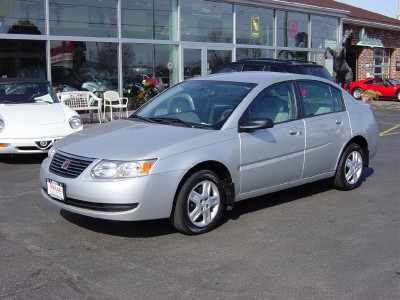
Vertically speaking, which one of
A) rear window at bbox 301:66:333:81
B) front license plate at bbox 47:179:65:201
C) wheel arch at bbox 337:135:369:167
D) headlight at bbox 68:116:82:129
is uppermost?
rear window at bbox 301:66:333:81

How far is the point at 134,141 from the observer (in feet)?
17.0

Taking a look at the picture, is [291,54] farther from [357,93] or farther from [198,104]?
[198,104]

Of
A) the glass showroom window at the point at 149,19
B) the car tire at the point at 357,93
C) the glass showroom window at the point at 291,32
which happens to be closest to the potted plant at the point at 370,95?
the car tire at the point at 357,93

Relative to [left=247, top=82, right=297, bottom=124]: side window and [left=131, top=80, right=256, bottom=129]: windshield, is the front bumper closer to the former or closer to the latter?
[left=131, top=80, right=256, bottom=129]: windshield

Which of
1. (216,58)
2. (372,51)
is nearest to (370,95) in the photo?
(372,51)

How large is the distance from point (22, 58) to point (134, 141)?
969 cm

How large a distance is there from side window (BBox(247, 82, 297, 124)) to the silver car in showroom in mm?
12

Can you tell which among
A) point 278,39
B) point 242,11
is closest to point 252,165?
point 242,11

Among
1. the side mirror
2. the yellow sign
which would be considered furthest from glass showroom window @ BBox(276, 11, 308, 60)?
the side mirror

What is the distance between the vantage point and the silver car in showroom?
484 cm

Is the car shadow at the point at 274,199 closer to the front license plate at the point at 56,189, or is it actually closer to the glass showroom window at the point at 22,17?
the front license plate at the point at 56,189

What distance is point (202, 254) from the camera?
183 inches

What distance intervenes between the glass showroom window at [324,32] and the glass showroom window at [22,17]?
1235 cm

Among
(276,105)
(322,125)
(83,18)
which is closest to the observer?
(276,105)
